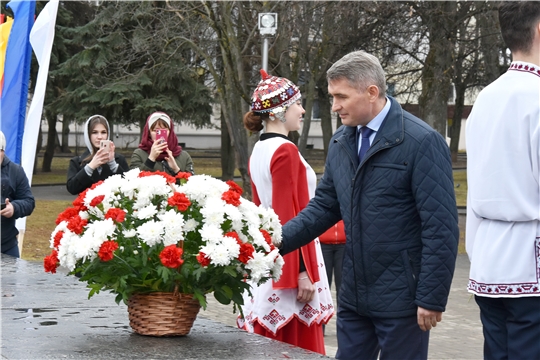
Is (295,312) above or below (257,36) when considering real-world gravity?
below

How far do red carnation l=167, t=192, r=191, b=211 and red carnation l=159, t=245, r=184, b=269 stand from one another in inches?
6.5

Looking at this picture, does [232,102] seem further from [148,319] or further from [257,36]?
[148,319]

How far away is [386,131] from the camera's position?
3.89m

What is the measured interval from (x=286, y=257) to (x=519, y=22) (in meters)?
2.10

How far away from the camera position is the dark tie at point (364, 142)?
3.99 metres

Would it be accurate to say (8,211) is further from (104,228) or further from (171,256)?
(171,256)

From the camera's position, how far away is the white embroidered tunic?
3.23 metres

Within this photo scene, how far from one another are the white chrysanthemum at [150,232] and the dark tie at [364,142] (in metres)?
→ 1.09

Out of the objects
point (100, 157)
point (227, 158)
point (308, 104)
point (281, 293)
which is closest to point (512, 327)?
point (281, 293)

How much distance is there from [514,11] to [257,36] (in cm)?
1704

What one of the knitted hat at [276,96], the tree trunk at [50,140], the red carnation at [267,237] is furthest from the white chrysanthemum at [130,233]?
the tree trunk at [50,140]

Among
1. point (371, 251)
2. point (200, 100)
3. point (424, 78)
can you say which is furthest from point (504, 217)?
point (200, 100)

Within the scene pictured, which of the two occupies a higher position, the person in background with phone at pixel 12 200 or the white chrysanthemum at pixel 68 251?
the white chrysanthemum at pixel 68 251

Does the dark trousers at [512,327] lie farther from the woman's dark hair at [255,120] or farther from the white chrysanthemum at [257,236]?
the woman's dark hair at [255,120]
